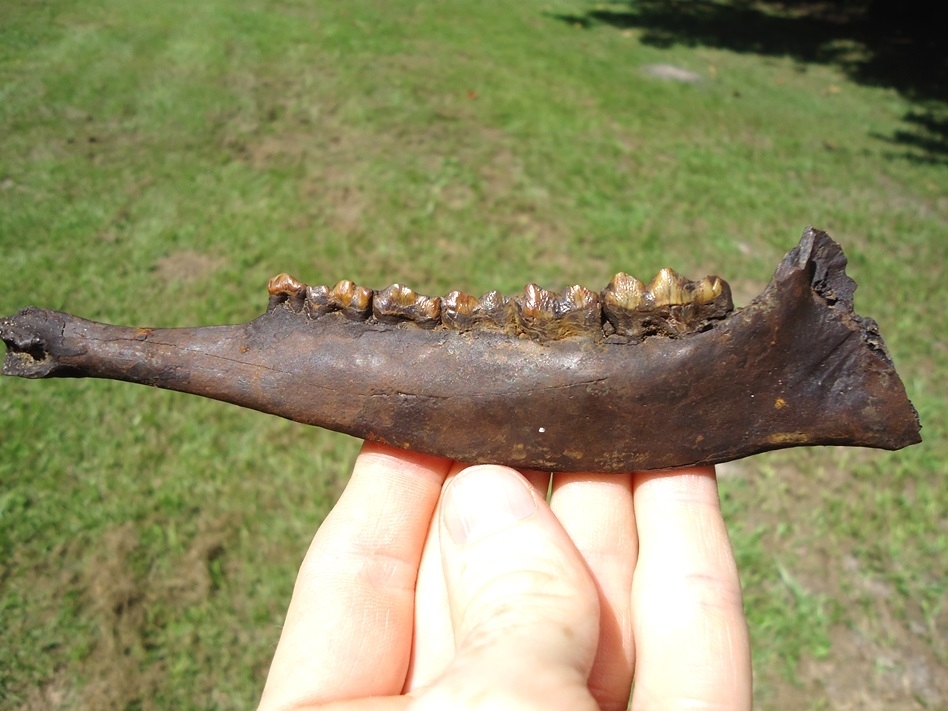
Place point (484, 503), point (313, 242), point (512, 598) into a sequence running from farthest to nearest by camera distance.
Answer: point (313, 242), point (484, 503), point (512, 598)

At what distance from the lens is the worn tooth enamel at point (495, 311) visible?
2367 millimetres

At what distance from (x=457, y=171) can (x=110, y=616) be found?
534cm

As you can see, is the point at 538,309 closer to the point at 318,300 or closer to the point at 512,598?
the point at 318,300

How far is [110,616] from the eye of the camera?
3762 millimetres

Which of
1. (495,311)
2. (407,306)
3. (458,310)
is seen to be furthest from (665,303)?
(407,306)

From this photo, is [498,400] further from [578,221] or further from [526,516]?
[578,221]

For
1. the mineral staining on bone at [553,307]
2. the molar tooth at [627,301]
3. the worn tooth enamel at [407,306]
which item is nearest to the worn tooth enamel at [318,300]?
the mineral staining on bone at [553,307]

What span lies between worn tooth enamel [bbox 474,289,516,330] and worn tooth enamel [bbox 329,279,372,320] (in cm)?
39

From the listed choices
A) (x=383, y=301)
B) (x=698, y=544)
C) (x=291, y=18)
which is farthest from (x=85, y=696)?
(x=291, y=18)

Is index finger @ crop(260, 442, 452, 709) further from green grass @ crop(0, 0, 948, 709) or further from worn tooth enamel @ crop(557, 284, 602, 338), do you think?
green grass @ crop(0, 0, 948, 709)

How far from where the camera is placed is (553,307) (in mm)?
2309

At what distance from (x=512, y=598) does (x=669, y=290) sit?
1.09 meters

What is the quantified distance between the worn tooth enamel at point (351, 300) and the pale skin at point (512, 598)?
0.59m

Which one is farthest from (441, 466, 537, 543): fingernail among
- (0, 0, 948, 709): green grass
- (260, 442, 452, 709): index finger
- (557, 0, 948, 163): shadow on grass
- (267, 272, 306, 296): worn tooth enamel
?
(557, 0, 948, 163): shadow on grass
